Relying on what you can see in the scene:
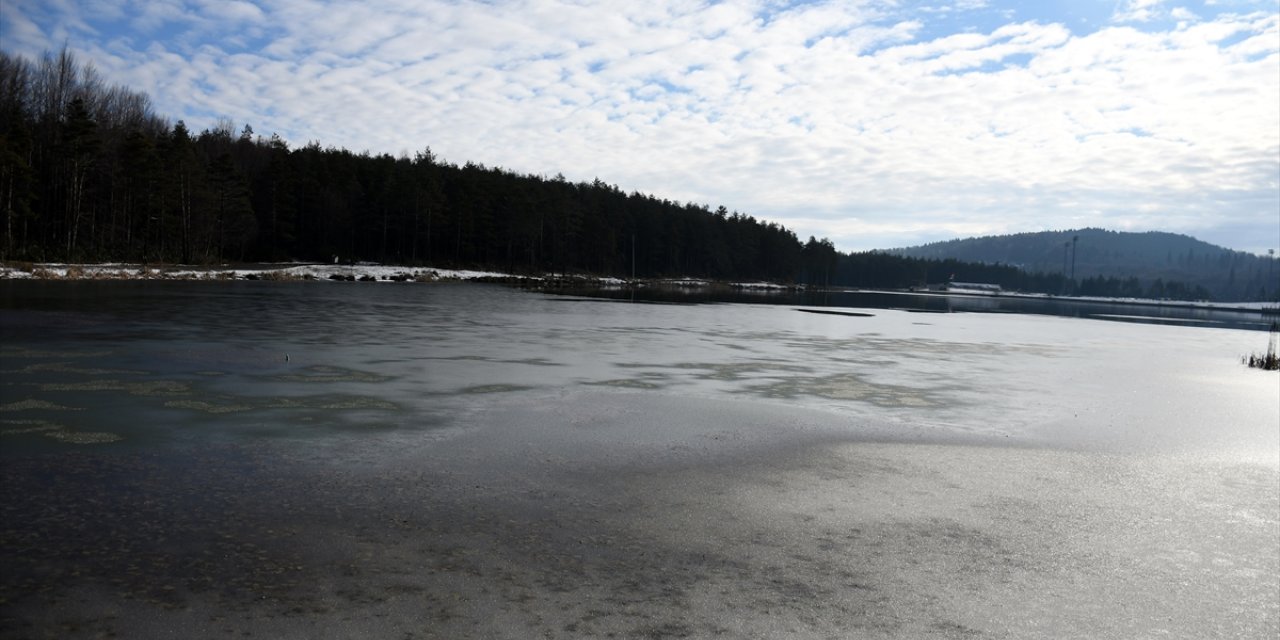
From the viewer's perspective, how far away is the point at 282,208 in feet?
289

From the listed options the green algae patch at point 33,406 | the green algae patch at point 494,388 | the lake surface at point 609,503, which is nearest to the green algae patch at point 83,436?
the lake surface at point 609,503

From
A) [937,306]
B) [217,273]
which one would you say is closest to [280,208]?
[217,273]

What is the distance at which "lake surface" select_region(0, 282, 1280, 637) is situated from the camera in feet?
14.2

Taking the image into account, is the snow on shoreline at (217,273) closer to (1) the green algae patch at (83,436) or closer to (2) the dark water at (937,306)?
(2) the dark water at (937,306)

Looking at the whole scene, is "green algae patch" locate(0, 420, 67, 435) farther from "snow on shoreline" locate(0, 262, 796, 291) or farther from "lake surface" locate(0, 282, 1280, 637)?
"snow on shoreline" locate(0, 262, 796, 291)

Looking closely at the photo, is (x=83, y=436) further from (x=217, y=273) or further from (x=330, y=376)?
(x=217, y=273)

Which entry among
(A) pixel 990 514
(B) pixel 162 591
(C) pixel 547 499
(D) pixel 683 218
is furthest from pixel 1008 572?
(D) pixel 683 218

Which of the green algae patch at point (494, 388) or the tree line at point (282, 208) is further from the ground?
the tree line at point (282, 208)

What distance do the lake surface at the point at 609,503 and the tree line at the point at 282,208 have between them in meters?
50.5

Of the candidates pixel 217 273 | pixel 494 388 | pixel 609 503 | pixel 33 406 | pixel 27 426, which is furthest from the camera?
pixel 217 273

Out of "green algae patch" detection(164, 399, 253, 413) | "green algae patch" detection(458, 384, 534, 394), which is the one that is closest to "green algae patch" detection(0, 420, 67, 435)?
"green algae patch" detection(164, 399, 253, 413)

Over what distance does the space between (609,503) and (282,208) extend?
305ft

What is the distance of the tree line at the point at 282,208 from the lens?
59.2m

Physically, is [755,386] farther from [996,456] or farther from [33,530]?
[33,530]
